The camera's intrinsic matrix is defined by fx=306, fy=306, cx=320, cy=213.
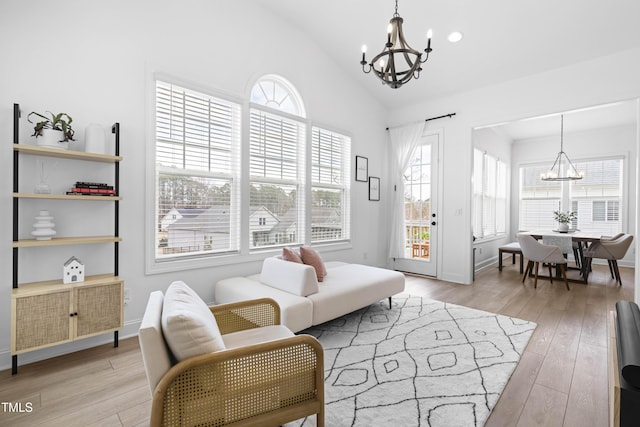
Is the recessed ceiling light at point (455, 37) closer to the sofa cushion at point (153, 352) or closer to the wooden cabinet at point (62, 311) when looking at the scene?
the sofa cushion at point (153, 352)

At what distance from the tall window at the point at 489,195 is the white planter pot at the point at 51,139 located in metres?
6.02

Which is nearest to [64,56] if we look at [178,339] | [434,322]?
[178,339]

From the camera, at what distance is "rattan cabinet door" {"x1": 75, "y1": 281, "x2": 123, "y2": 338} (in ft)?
7.42

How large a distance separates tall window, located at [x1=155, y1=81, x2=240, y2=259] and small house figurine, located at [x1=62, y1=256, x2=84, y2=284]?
2.10 ft

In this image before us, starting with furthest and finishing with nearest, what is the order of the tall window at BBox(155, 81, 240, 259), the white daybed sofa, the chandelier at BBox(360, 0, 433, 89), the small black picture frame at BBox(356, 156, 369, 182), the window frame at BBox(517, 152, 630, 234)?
the window frame at BBox(517, 152, 630, 234)
the small black picture frame at BBox(356, 156, 369, 182)
the tall window at BBox(155, 81, 240, 259)
the white daybed sofa
the chandelier at BBox(360, 0, 433, 89)

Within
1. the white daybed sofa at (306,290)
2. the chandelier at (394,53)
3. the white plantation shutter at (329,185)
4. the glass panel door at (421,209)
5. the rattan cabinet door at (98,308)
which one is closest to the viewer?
the chandelier at (394,53)

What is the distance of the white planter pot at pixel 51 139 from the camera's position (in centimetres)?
219

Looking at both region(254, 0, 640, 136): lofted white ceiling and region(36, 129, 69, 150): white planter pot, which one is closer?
region(36, 129, 69, 150): white planter pot

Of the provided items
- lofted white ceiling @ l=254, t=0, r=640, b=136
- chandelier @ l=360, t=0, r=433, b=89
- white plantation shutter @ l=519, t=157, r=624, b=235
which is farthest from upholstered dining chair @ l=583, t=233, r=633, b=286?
chandelier @ l=360, t=0, r=433, b=89

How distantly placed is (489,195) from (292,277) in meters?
5.59

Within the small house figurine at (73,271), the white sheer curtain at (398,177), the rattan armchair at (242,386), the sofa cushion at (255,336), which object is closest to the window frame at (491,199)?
the white sheer curtain at (398,177)

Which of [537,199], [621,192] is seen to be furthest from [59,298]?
[621,192]

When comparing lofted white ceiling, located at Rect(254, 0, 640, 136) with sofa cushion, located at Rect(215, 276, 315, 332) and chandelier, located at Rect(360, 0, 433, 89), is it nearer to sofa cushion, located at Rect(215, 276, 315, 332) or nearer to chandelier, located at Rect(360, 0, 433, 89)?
chandelier, located at Rect(360, 0, 433, 89)

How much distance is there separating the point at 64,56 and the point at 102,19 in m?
0.46
